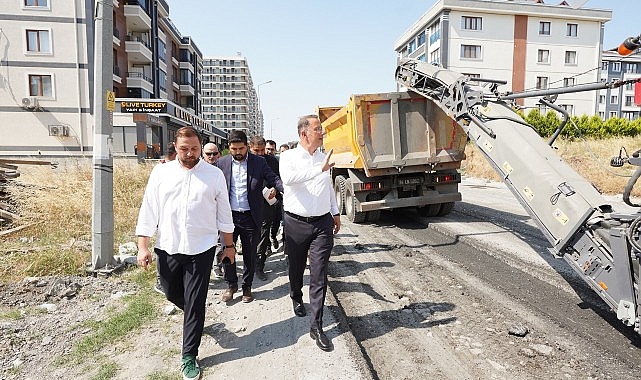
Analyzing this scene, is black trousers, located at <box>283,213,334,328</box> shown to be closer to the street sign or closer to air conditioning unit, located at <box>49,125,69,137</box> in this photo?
the street sign

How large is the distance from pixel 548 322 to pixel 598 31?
45.4 metres

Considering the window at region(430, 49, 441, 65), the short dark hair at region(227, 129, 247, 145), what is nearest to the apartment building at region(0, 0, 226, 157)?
the window at region(430, 49, 441, 65)

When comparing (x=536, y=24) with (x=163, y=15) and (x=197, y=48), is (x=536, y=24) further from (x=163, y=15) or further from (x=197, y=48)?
(x=197, y=48)

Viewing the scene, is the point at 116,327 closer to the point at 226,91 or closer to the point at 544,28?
the point at 544,28

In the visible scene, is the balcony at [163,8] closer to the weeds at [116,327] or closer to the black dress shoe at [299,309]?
the weeds at [116,327]

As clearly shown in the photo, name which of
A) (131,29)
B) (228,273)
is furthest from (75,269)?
(131,29)

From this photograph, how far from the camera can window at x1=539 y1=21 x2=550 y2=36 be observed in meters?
37.7

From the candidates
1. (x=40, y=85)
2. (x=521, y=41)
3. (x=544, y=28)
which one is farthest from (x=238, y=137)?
(x=544, y=28)

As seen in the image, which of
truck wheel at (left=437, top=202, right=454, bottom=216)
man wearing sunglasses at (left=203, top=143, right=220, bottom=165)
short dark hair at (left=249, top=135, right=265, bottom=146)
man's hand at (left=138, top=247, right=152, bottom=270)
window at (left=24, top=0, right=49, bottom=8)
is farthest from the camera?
window at (left=24, top=0, right=49, bottom=8)

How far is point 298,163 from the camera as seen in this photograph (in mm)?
3510

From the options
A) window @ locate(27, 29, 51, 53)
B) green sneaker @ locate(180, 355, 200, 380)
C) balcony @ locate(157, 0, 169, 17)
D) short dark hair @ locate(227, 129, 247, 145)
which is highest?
balcony @ locate(157, 0, 169, 17)

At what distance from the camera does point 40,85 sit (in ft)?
88.3

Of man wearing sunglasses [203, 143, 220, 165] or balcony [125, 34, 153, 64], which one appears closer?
man wearing sunglasses [203, 143, 220, 165]

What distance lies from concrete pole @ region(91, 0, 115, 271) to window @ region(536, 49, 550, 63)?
41.8 metres
